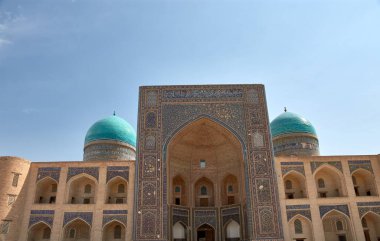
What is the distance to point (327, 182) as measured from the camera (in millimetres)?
18531

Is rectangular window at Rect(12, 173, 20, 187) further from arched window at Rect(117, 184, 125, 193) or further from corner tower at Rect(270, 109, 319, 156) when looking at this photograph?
corner tower at Rect(270, 109, 319, 156)

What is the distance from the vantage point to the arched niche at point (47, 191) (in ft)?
58.1

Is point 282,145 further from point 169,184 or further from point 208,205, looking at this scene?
point 169,184

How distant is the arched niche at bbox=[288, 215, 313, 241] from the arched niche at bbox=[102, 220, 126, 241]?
26.6ft

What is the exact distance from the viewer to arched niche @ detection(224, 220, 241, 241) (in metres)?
18.3

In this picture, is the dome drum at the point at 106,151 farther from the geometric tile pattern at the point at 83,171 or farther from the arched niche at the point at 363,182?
the arched niche at the point at 363,182

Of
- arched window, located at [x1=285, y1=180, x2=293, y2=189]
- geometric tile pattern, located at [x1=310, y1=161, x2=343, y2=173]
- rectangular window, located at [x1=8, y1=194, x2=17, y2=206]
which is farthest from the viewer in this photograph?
arched window, located at [x1=285, y1=180, x2=293, y2=189]

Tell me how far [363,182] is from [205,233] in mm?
8754

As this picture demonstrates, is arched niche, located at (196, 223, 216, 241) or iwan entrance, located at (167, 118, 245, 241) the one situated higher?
iwan entrance, located at (167, 118, 245, 241)

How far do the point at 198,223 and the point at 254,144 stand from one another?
5177 mm

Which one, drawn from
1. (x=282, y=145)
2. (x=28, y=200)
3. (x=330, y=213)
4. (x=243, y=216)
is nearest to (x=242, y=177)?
(x=243, y=216)

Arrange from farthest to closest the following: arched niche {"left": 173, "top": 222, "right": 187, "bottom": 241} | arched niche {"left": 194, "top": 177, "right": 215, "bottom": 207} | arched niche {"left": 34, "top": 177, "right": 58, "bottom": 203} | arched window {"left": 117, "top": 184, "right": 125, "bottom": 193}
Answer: arched niche {"left": 194, "top": 177, "right": 215, "bottom": 207} → arched window {"left": 117, "top": 184, "right": 125, "bottom": 193} → arched niche {"left": 173, "top": 222, "right": 187, "bottom": 241} → arched niche {"left": 34, "top": 177, "right": 58, "bottom": 203}


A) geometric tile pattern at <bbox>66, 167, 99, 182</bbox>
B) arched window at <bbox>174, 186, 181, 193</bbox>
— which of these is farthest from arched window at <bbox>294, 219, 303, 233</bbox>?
geometric tile pattern at <bbox>66, 167, 99, 182</bbox>

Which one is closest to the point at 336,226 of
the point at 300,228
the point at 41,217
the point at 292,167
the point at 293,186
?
the point at 300,228
